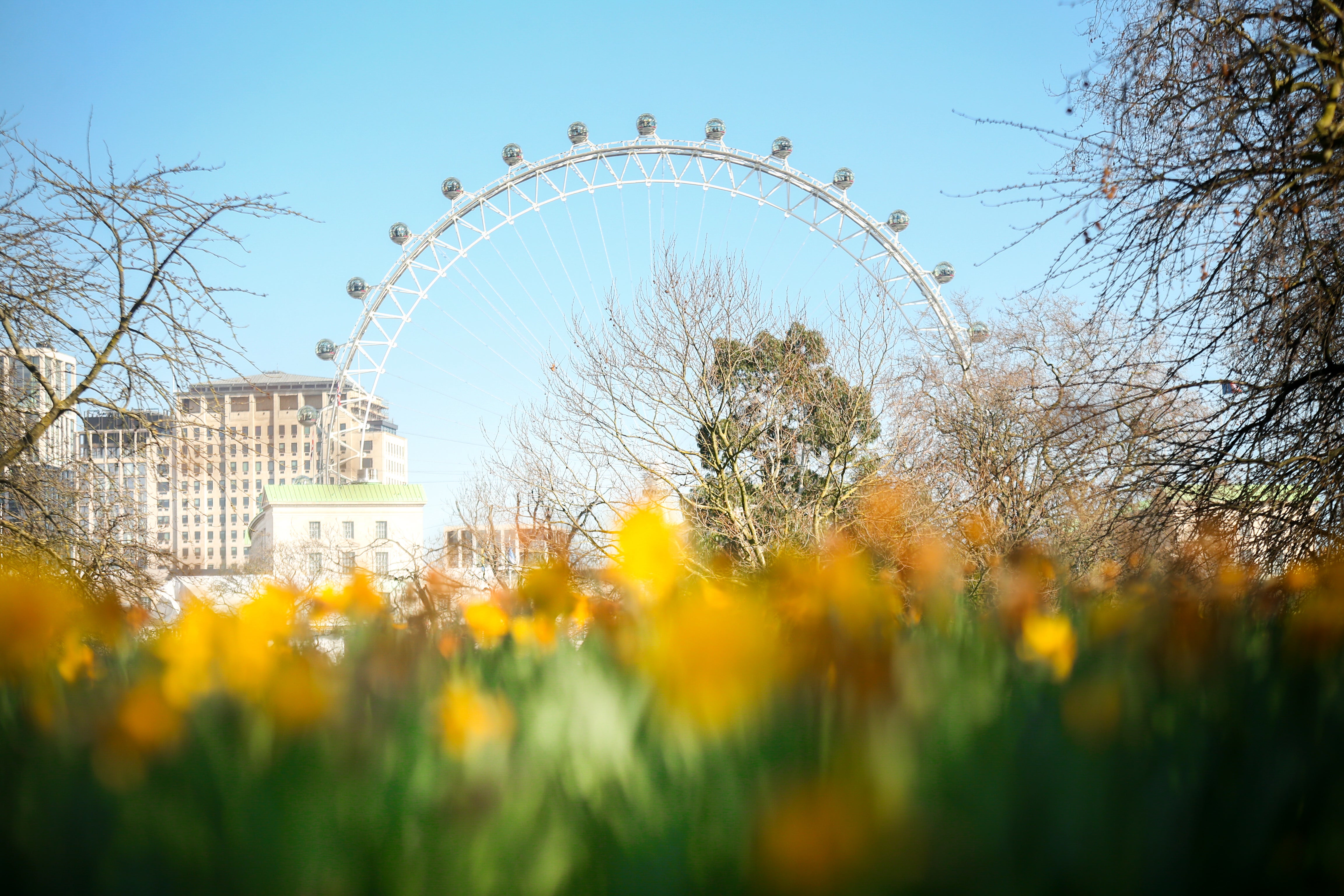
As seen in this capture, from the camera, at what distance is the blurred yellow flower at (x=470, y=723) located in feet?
2.13

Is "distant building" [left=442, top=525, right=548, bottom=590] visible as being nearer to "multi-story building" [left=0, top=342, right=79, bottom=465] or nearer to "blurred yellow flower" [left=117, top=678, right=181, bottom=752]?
"blurred yellow flower" [left=117, top=678, right=181, bottom=752]

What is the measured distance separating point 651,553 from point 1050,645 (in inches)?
15.7

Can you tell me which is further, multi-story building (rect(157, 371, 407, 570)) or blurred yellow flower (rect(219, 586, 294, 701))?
multi-story building (rect(157, 371, 407, 570))

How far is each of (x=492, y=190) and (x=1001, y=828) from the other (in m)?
23.7

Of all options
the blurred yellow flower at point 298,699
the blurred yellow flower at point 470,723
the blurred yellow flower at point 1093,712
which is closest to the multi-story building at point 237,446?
the blurred yellow flower at point 298,699

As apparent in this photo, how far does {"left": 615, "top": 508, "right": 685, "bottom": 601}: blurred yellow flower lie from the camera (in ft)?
3.43

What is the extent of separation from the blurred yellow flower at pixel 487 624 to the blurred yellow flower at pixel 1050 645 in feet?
1.87

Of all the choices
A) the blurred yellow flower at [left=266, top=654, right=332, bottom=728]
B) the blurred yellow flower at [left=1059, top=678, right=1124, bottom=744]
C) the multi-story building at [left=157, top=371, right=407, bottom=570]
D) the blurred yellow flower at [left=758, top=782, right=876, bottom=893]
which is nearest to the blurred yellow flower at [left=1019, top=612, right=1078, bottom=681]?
the blurred yellow flower at [left=1059, top=678, right=1124, bottom=744]

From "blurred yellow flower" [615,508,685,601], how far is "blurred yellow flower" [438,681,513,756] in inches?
14.0

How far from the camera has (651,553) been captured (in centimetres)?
105

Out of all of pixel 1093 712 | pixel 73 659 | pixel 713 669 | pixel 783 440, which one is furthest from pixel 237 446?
pixel 783 440

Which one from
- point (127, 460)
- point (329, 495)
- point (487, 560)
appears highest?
point (329, 495)

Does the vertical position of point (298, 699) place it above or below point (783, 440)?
below

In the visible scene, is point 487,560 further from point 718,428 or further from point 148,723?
point 718,428
